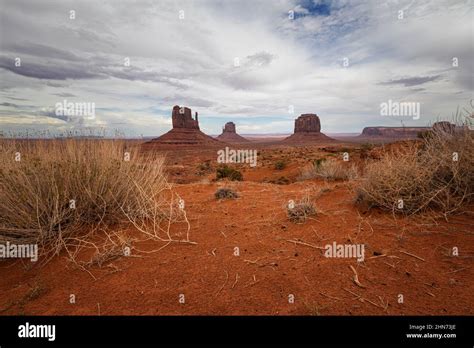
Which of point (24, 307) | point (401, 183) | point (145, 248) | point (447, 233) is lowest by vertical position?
point (24, 307)

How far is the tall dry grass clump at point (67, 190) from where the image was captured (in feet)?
11.4

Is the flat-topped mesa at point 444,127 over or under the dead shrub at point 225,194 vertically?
over

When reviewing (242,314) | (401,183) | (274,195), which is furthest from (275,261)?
(274,195)

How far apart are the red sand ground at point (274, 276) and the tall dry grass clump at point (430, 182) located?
283mm

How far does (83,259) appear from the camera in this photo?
3.16m

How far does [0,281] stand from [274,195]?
17.5ft

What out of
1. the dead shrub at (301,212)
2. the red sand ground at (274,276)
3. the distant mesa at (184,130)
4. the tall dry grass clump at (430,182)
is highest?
the distant mesa at (184,130)

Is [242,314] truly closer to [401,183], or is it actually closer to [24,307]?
[24,307]

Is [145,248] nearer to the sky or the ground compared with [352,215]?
nearer to the ground
